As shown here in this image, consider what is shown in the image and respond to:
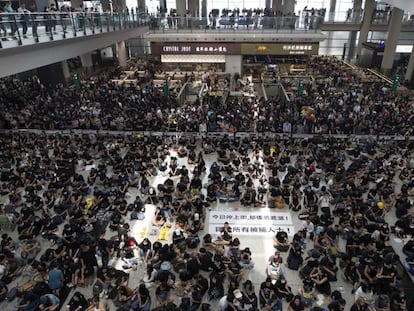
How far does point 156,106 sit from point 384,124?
38.7 feet

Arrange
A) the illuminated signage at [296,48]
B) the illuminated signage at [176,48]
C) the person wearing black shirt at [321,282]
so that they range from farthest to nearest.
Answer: the illuminated signage at [176,48], the illuminated signage at [296,48], the person wearing black shirt at [321,282]

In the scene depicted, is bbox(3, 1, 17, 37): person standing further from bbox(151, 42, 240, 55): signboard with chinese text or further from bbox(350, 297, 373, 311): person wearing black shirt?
bbox(151, 42, 240, 55): signboard with chinese text

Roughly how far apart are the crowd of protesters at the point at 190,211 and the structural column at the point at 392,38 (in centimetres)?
1190

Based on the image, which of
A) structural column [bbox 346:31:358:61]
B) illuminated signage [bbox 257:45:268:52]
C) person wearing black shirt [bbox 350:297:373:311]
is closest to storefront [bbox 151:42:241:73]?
illuminated signage [bbox 257:45:268:52]

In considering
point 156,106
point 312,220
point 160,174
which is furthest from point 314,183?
point 156,106

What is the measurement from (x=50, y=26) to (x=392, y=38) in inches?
1001

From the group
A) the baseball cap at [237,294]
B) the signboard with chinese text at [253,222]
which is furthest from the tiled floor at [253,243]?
the baseball cap at [237,294]

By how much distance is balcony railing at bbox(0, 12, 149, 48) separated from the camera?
11.6m

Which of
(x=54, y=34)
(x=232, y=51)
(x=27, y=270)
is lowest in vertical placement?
(x=27, y=270)

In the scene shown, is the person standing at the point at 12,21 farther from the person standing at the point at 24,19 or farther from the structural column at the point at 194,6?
the structural column at the point at 194,6

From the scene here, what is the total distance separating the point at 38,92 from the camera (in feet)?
74.4

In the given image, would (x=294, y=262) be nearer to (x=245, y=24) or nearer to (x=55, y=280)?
(x=55, y=280)

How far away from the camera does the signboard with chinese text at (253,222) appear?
10289mm

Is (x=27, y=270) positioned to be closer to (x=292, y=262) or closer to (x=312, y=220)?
(x=292, y=262)
